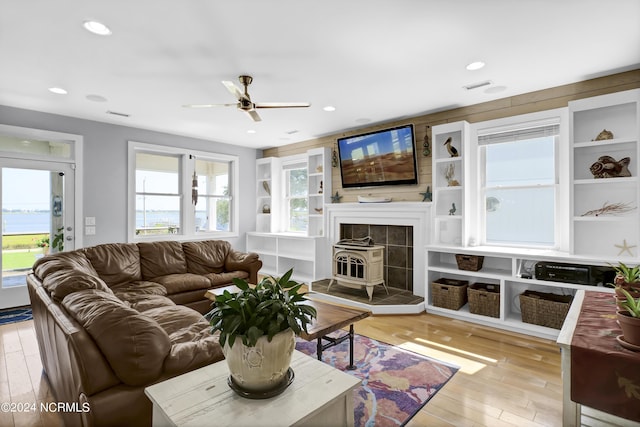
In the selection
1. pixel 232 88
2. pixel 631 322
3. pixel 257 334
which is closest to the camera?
pixel 257 334

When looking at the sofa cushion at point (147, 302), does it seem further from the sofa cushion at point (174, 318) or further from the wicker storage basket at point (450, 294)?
the wicker storage basket at point (450, 294)

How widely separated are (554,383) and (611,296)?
0.81 m

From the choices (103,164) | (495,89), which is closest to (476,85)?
(495,89)

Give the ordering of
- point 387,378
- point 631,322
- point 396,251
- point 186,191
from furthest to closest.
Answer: point 186,191
point 396,251
point 387,378
point 631,322

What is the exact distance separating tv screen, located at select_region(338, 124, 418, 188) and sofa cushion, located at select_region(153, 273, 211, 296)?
264 centimetres

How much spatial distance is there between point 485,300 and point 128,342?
3525mm

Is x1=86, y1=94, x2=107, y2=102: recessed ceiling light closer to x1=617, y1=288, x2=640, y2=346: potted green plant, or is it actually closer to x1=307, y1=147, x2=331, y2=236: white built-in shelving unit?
x1=307, y1=147, x2=331, y2=236: white built-in shelving unit

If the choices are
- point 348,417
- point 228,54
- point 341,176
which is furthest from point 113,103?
point 348,417

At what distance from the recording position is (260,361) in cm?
105

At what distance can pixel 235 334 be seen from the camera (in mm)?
1044

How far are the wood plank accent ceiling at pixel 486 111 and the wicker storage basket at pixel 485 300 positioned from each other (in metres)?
1.43

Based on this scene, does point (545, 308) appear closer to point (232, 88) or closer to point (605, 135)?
point (605, 135)

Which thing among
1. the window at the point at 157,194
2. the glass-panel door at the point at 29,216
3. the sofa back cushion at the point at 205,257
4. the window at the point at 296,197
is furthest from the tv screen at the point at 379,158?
the glass-panel door at the point at 29,216

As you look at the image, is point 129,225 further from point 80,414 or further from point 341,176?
point 80,414
